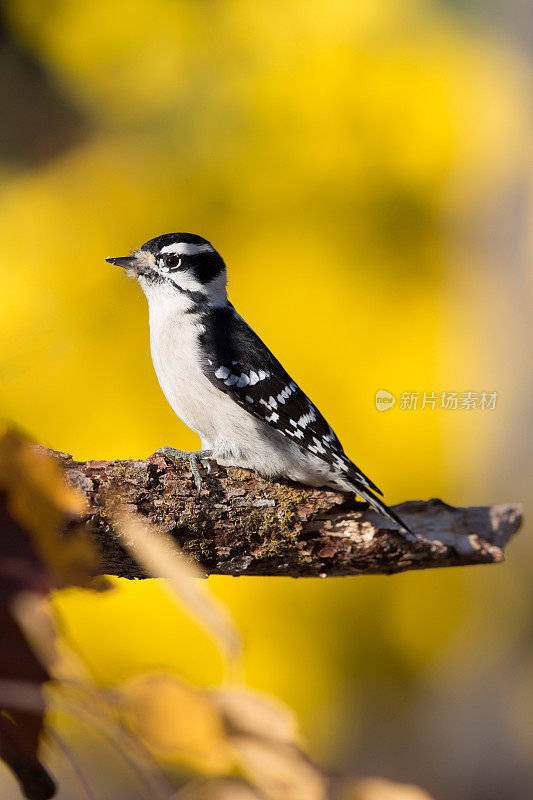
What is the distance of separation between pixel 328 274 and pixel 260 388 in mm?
240

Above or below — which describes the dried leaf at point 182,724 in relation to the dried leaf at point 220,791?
above

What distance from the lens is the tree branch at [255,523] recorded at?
43 cm

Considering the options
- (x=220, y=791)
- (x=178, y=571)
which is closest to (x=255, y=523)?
(x=178, y=571)

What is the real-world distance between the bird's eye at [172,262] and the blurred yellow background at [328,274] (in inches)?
4.3

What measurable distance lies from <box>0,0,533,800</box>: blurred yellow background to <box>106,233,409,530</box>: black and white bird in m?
0.08

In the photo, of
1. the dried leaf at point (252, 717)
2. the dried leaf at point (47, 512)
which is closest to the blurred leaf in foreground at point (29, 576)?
the dried leaf at point (47, 512)

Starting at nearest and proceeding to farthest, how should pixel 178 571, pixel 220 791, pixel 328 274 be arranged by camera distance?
pixel 220 791, pixel 178 571, pixel 328 274

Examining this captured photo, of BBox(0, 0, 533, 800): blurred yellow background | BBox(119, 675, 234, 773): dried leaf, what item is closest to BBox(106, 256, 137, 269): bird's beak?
BBox(0, 0, 533, 800): blurred yellow background

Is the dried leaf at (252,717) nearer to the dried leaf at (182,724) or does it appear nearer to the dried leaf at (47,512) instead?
the dried leaf at (182,724)

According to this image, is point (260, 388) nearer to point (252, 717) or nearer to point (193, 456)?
point (193, 456)

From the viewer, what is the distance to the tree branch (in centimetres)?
43

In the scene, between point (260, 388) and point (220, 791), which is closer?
point (220, 791)

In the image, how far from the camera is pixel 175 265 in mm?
504

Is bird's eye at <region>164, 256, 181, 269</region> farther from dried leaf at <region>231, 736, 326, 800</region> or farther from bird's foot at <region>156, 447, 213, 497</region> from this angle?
dried leaf at <region>231, 736, 326, 800</region>
